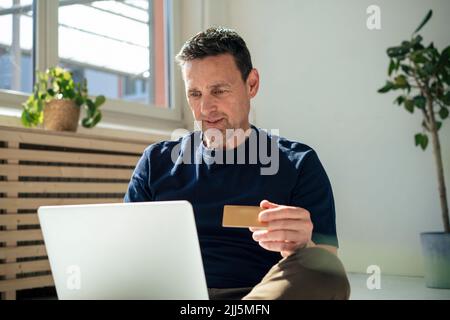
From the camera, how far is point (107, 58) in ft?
12.6

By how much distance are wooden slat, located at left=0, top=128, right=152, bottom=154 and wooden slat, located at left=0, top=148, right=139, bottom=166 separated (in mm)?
39

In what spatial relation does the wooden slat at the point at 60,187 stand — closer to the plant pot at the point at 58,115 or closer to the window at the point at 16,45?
the plant pot at the point at 58,115

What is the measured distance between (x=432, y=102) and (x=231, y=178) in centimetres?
214

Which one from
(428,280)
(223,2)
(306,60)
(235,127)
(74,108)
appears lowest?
(428,280)

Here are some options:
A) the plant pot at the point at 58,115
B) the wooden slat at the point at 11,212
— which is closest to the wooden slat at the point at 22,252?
the wooden slat at the point at 11,212

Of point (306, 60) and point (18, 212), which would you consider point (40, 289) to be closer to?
point (18, 212)

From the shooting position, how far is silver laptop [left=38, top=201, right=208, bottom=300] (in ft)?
2.88

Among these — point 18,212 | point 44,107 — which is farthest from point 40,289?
point 44,107

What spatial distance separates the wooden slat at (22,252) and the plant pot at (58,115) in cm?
57

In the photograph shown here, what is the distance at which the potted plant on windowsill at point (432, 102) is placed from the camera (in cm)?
305

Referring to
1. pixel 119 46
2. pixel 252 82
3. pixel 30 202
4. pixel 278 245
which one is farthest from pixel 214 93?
pixel 119 46

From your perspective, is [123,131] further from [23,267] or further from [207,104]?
[207,104]

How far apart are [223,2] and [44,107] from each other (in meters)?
1.81

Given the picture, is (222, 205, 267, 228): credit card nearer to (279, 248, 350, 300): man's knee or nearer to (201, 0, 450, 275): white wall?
(279, 248, 350, 300): man's knee
